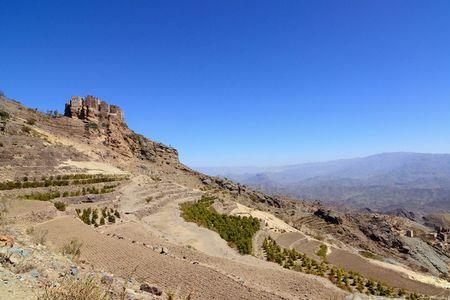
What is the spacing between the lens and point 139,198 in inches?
1158

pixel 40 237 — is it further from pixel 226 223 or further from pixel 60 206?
pixel 226 223

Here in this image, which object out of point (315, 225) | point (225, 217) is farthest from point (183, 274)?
point (315, 225)

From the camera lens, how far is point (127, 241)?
17125mm

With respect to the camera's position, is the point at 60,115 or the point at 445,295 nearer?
the point at 445,295

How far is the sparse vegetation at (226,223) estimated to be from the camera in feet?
83.4

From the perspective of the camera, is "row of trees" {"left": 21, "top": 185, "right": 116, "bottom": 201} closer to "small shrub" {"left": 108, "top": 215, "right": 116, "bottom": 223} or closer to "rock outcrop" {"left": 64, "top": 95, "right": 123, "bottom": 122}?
"small shrub" {"left": 108, "top": 215, "right": 116, "bottom": 223}

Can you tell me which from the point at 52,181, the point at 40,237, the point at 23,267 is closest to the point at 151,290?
the point at 23,267

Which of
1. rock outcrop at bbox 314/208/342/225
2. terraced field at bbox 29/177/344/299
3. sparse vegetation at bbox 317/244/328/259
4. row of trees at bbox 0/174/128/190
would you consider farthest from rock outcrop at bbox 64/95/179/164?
sparse vegetation at bbox 317/244/328/259

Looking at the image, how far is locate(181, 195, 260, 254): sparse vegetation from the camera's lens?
25.4 m

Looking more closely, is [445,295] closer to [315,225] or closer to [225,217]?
[225,217]

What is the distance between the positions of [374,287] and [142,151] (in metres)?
43.4

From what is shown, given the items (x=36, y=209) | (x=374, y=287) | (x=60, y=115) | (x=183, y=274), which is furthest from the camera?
(x=60, y=115)

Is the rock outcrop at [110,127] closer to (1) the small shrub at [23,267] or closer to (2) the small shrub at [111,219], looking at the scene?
(2) the small shrub at [111,219]

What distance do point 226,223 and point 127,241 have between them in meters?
14.0
